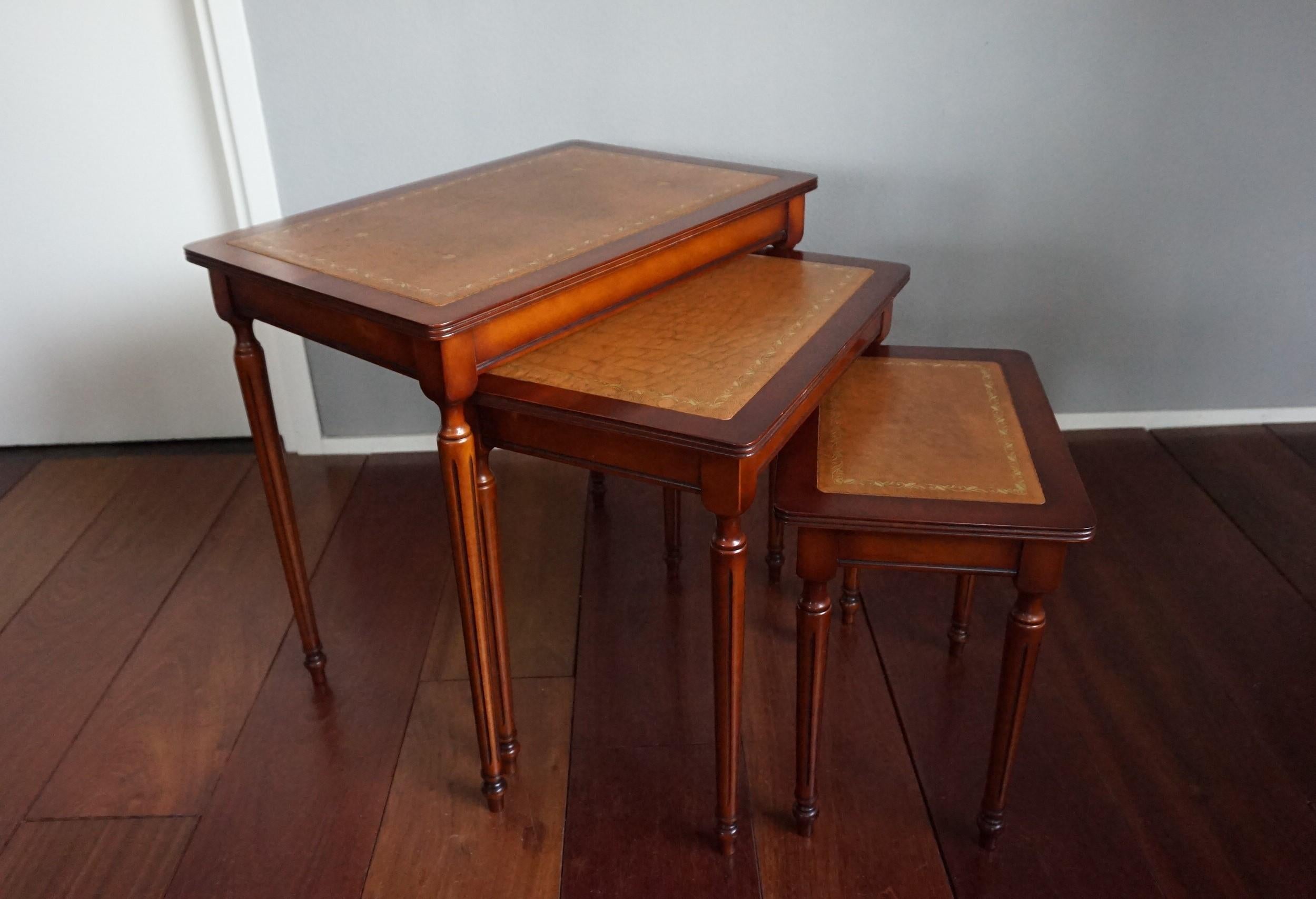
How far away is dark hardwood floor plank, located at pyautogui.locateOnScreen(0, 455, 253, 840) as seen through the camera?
162 centimetres

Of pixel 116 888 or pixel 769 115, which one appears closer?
pixel 116 888

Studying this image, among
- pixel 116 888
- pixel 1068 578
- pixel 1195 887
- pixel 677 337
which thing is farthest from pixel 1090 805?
pixel 116 888

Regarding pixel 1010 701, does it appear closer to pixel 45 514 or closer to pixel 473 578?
pixel 473 578

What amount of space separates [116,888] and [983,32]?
6.79 feet

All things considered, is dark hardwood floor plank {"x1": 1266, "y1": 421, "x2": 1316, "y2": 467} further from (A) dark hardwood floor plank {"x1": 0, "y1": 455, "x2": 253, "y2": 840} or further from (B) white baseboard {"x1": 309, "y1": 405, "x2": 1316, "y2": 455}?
(A) dark hardwood floor plank {"x1": 0, "y1": 455, "x2": 253, "y2": 840}

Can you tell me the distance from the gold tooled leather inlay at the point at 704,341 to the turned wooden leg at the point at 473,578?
0.11m

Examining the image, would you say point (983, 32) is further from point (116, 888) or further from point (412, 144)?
point (116, 888)

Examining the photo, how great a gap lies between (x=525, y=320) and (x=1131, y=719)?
111 cm

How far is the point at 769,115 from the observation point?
2148mm

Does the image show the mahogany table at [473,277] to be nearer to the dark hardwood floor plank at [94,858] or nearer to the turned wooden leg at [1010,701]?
the dark hardwood floor plank at [94,858]

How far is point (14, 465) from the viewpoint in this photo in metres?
2.43

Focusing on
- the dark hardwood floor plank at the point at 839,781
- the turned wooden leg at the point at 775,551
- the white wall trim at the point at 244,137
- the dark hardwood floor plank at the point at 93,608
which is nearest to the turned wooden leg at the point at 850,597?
the dark hardwood floor plank at the point at 839,781

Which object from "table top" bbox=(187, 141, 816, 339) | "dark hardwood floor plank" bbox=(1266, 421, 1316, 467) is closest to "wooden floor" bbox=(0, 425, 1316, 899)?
"dark hardwood floor plank" bbox=(1266, 421, 1316, 467)

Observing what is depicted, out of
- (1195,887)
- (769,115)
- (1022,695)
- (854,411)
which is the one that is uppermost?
(769,115)
